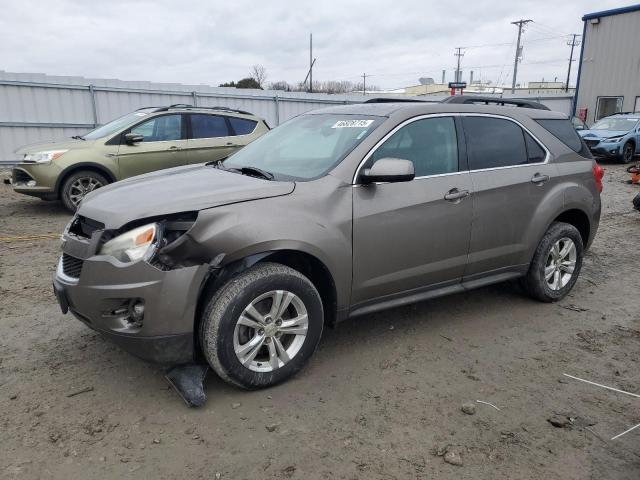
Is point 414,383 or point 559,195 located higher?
point 559,195

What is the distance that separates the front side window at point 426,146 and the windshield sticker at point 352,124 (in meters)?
0.23

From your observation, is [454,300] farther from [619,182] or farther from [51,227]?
[619,182]

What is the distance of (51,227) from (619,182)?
41.4 ft

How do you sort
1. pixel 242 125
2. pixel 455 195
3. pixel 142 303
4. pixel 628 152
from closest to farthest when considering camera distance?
pixel 142 303 < pixel 455 195 < pixel 242 125 < pixel 628 152

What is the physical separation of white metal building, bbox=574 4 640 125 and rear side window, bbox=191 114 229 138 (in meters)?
23.8

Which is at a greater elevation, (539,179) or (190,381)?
(539,179)

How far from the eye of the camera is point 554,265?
457cm

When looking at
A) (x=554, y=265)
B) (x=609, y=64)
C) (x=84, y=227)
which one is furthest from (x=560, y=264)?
(x=609, y=64)


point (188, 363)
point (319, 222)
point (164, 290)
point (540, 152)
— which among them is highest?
point (540, 152)

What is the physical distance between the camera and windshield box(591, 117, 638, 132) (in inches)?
646

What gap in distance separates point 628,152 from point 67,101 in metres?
17.3

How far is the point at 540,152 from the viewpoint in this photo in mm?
4348

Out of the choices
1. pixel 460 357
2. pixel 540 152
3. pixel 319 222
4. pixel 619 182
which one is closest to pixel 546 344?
pixel 460 357

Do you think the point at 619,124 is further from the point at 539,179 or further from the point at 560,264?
the point at 539,179
